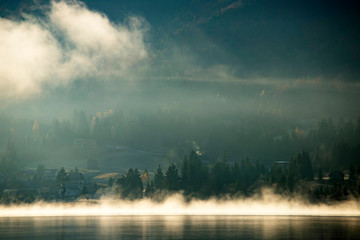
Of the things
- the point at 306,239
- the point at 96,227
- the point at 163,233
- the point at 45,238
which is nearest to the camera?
the point at 306,239

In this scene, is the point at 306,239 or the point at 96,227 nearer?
the point at 306,239

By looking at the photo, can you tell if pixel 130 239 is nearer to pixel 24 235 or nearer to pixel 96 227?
pixel 24 235

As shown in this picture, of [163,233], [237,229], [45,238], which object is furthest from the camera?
[237,229]

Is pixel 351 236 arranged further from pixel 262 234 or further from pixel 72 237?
pixel 72 237

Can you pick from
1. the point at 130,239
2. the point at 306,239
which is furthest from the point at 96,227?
the point at 306,239

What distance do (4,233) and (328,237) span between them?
82824 millimetres

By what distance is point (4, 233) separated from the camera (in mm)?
146000

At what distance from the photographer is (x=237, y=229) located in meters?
152

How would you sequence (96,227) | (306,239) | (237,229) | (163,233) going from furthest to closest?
(96,227) → (237,229) → (163,233) → (306,239)

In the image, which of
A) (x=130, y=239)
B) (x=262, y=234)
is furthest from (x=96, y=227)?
(x=262, y=234)

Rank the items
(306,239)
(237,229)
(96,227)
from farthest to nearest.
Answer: (96,227) < (237,229) < (306,239)

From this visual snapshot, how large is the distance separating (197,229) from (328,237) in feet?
129

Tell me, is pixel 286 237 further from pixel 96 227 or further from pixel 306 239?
pixel 96 227

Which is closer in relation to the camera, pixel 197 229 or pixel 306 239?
pixel 306 239
